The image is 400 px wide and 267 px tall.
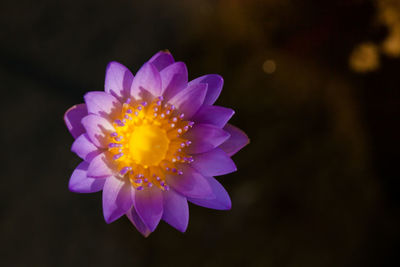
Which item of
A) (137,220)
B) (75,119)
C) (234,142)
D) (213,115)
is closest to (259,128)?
(234,142)

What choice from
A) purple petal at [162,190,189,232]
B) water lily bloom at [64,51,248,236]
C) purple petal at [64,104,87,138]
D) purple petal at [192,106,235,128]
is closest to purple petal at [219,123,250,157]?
water lily bloom at [64,51,248,236]

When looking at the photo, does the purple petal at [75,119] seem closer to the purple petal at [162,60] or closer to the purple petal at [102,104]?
the purple petal at [102,104]

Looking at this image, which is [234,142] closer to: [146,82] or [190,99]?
[190,99]

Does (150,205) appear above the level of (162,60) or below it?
below

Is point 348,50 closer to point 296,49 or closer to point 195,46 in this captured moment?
point 296,49

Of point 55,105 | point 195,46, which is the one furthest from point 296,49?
point 55,105

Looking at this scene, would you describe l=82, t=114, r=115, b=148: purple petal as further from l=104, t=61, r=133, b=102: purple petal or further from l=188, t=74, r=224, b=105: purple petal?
l=188, t=74, r=224, b=105: purple petal
